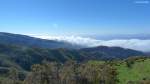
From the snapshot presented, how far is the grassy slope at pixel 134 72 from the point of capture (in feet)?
344

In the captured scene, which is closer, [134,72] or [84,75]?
[84,75]

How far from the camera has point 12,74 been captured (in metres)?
132

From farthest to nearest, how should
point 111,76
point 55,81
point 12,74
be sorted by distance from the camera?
point 12,74
point 55,81
point 111,76

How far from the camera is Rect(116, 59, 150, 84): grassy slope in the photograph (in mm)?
104875

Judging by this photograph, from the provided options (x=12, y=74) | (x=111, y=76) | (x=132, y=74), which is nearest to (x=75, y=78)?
(x=111, y=76)

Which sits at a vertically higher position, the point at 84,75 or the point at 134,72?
the point at 134,72

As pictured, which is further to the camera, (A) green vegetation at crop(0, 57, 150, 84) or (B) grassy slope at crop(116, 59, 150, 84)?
(B) grassy slope at crop(116, 59, 150, 84)

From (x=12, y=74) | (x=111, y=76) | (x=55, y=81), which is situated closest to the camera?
(x=111, y=76)

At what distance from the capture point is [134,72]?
112188 millimetres

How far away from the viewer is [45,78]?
350 ft

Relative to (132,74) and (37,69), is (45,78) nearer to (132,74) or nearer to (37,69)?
(37,69)

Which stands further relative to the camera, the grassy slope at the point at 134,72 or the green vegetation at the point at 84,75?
the grassy slope at the point at 134,72

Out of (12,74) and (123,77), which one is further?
(12,74)

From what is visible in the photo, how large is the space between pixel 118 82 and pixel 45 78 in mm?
24287
